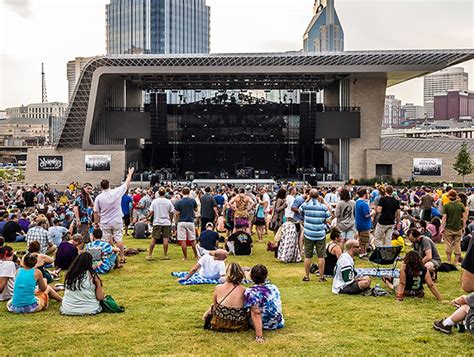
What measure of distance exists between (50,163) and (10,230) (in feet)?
115

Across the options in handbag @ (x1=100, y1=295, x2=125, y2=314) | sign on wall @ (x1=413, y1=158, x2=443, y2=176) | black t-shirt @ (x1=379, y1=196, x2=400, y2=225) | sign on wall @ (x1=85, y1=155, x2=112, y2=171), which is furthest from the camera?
sign on wall @ (x1=85, y1=155, x2=112, y2=171)

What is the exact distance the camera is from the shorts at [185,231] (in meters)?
13.7

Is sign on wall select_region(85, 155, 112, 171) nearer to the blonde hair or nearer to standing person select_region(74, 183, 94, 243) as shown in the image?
standing person select_region(74, 183, 94, 243)

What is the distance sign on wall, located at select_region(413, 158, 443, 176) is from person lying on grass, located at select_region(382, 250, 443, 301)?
40554 millimetres

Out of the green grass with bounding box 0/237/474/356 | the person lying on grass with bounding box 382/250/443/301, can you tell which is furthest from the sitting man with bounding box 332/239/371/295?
the person lying on grass with bounding box 382/250/443/301

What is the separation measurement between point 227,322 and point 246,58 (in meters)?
40.0

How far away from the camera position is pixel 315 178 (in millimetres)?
50250

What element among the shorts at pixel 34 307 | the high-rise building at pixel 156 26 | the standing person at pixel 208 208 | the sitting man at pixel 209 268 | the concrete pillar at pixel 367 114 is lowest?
the shorts at pixel 34 307

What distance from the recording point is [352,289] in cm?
1006

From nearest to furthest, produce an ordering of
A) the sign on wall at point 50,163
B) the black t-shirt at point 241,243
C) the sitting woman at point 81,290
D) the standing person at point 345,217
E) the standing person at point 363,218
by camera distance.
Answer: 1. the sitting woman at point 81,290
2. the standing person at point 345,217
3. the standing person at point 363,218
4. the black t-shirt at point 241,243
5. the sign on wall at point 50,163

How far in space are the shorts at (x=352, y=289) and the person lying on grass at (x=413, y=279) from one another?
57cm

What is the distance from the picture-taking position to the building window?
1983 inches

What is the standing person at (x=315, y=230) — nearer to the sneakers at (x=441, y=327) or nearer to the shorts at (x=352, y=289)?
the shorts at (x=352, y=289)

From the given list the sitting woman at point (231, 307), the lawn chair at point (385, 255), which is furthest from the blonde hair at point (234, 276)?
the lawn chair at point (385, 255)
